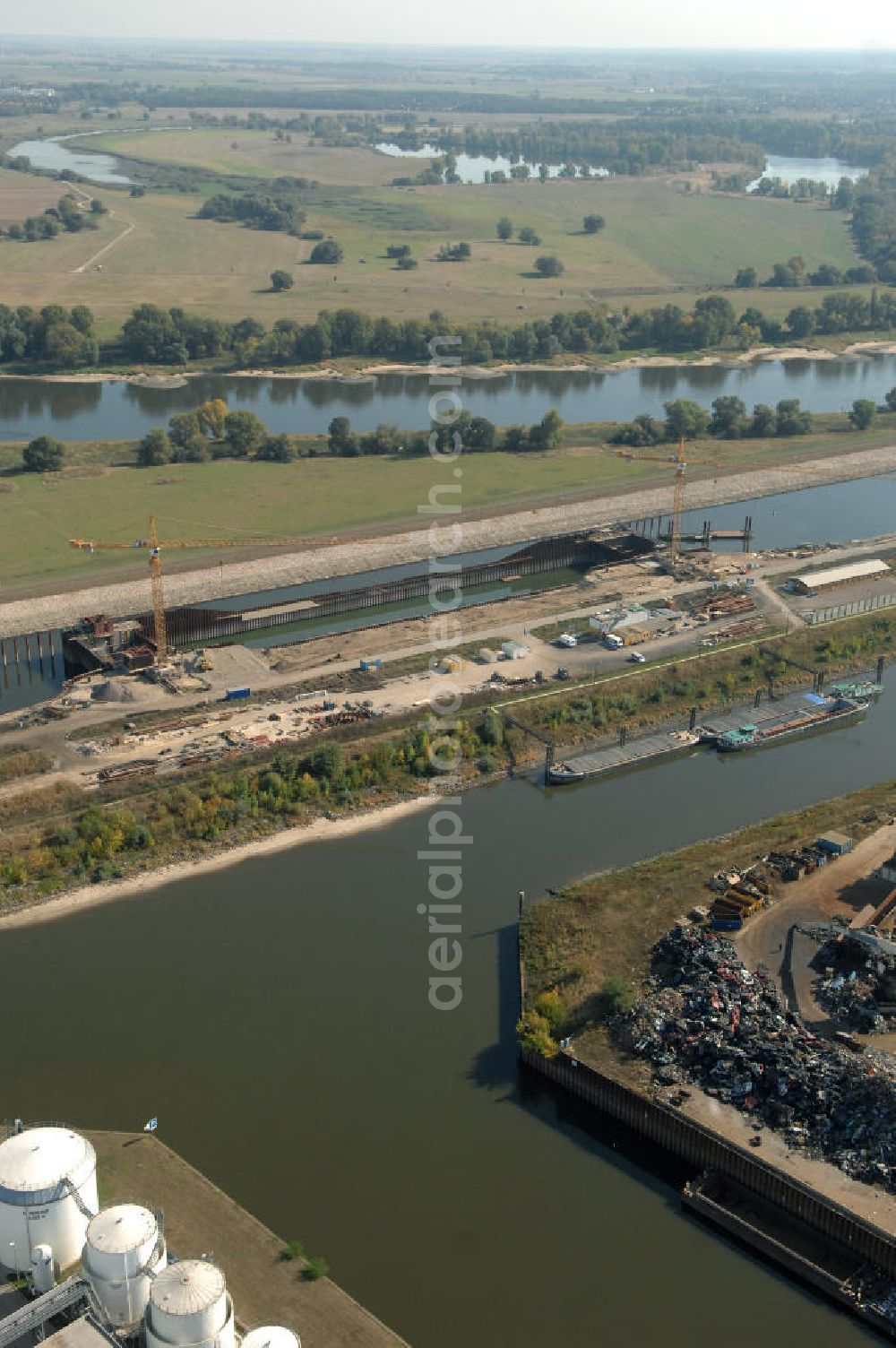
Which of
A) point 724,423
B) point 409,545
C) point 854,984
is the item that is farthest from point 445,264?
point 854,984

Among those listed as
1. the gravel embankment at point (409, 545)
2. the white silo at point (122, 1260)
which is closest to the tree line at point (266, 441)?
the gravel embankment at point (409, 545)

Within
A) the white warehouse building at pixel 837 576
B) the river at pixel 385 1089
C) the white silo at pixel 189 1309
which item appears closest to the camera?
the white silo at pixel 189 1309

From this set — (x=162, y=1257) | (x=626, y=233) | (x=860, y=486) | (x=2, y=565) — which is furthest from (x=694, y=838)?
(x=626, y=233)

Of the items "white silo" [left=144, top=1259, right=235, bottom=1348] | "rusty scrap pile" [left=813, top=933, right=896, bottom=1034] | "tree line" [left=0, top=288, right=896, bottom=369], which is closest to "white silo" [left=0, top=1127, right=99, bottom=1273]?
"white silo" [left=144, top=1259, right=235, bottom=1348]

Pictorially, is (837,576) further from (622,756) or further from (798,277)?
(798,277)

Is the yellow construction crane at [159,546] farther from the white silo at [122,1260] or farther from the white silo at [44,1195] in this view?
the white silo at [122,1260]

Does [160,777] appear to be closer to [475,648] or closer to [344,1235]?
[475,648]
